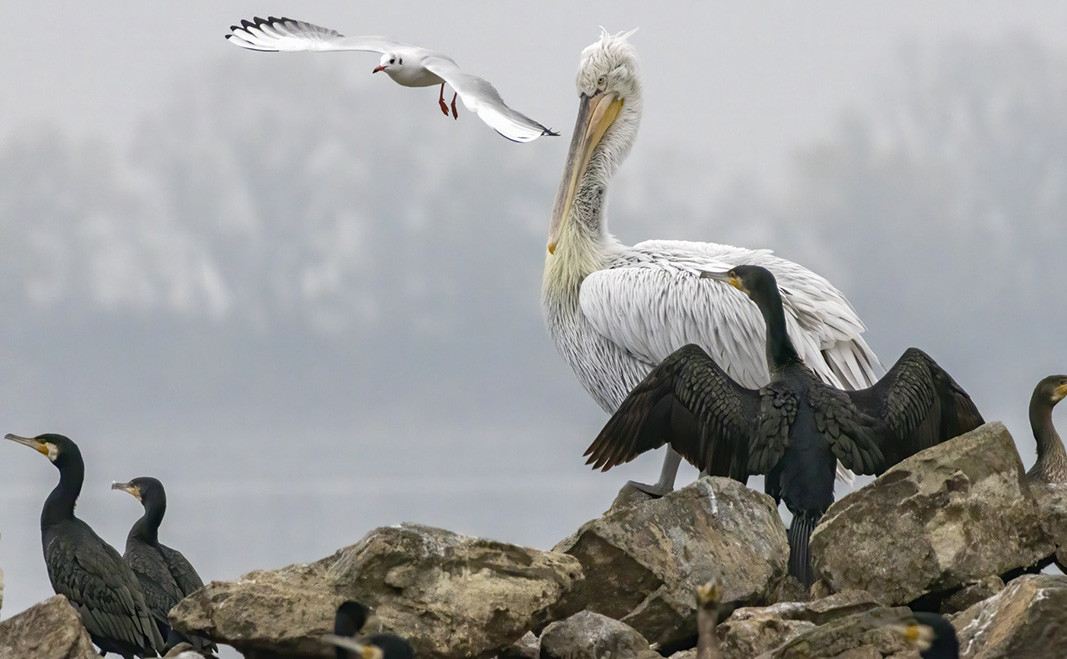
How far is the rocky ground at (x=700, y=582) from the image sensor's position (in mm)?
6121

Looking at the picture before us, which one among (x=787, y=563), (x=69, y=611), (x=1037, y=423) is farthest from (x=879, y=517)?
(x=69, y=611)

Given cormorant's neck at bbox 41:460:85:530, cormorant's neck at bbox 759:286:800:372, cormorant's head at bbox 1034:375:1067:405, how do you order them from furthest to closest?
cormorant's neck at bbox 41:460:85:530
cormorant's head at bbox 1034:375:1067:405
cormorant's neck at bbox 759:286:800:372

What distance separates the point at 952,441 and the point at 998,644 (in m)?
1.73

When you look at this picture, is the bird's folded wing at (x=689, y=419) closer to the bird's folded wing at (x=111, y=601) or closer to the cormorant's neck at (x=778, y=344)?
the cormorant's neck at (x=778, y=344)

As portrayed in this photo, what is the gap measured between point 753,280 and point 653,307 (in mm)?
1391

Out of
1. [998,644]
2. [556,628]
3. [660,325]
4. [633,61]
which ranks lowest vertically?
[998,644]

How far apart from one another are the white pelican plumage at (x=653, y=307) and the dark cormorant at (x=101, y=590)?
9.72 ft

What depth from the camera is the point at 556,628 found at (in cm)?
639

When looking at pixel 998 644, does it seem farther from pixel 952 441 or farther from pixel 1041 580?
pixel 952 441

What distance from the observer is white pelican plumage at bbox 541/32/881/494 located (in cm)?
956

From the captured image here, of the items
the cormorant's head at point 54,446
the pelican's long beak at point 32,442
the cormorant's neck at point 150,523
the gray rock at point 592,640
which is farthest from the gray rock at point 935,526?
the pelican's long beak at point 32,442

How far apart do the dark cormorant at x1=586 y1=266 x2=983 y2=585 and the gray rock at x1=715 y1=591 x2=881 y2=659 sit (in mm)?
798

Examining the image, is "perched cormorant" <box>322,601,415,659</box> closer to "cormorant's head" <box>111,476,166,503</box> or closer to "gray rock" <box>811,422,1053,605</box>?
"gray rock" <box>811,422,1053,605</box>

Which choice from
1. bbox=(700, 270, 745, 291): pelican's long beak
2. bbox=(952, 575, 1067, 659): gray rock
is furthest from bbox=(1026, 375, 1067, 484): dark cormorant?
bbox=(952, 575, 1067, 659): gray rock
